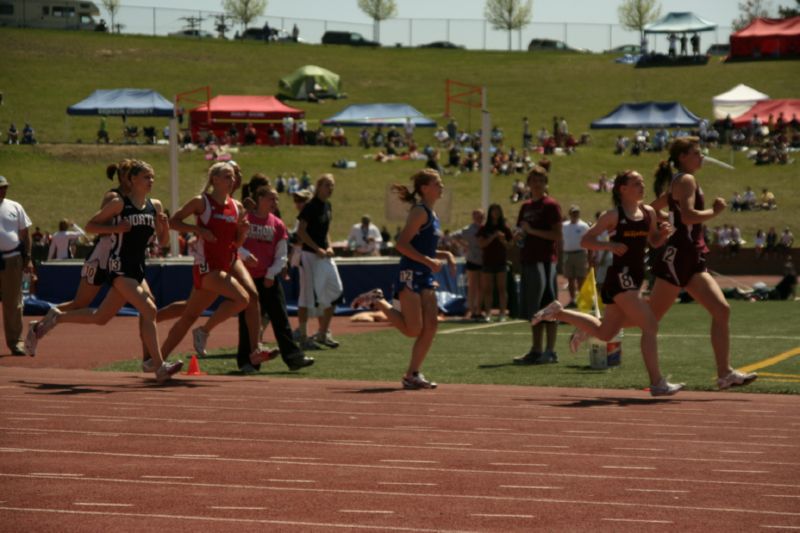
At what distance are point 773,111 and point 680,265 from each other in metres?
50.7

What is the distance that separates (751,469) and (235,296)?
5737mm

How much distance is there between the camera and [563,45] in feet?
355

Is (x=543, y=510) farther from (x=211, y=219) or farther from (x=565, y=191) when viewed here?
(x=565, y=191)

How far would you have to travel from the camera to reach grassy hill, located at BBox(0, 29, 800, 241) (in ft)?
170

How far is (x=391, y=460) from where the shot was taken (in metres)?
7.54

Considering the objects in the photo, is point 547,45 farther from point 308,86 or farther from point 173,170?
point 173,170

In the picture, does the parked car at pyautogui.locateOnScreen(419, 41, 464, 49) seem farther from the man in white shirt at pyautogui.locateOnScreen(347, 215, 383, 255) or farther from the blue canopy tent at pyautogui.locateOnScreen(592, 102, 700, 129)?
the man in white shirt at pyautogui.locateOnScreen(347, 215, 383, 255)

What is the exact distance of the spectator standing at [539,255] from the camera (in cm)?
1438

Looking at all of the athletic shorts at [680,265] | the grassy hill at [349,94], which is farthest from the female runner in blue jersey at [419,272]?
the grassy hill at [349,94]

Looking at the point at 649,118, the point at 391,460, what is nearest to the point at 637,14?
the point at 649,118

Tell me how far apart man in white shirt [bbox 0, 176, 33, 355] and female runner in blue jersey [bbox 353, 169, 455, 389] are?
5701 mm

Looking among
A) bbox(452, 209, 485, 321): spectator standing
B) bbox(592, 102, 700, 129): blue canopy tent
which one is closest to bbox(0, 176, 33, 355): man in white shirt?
bbox(452, 209, 485, 321): spectator standing

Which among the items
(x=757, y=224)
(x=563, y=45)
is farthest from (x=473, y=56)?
(x=757, y=224)

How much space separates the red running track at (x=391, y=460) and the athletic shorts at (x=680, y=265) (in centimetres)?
94
